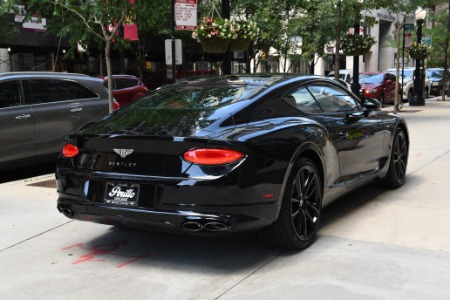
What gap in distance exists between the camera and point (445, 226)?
5156mm

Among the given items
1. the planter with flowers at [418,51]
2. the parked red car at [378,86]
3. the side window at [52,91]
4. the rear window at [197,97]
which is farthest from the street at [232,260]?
the planter with flowers at [418,51]

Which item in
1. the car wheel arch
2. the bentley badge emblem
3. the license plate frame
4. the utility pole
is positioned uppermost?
the utility pole

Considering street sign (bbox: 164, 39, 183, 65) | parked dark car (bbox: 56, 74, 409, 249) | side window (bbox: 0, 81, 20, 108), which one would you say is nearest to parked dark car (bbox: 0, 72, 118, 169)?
side window (bbox: 0, 81, 20, 108)

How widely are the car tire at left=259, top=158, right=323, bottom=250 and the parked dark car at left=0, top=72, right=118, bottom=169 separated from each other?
15.6 ft

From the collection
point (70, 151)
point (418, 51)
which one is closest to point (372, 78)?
point (418, 51)

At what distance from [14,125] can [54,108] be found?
0.75 metres

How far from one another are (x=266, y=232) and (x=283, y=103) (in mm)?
1180

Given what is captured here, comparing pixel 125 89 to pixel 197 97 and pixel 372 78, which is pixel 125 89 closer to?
pixel 372 78

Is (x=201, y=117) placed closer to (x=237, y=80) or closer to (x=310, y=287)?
(x=237, y=80)

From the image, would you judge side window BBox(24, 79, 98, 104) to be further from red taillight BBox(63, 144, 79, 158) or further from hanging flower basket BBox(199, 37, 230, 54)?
red taillight BBox(63, 144, 79, 158)

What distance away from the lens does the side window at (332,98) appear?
5352mm

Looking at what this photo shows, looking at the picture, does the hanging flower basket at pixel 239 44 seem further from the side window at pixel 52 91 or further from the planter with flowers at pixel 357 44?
the planter with flowers at pixel 357 44

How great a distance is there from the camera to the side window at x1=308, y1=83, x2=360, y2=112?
5.35 meters

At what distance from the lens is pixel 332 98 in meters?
5.62
